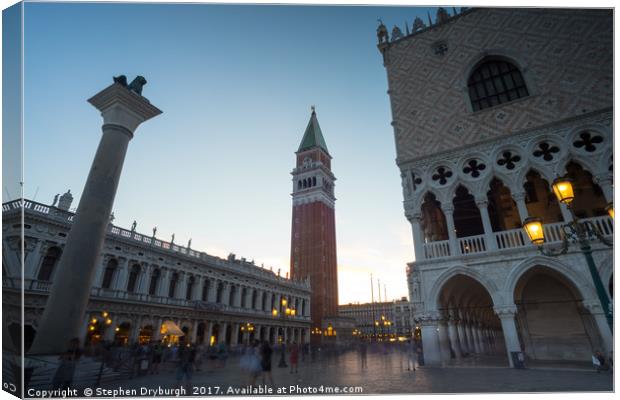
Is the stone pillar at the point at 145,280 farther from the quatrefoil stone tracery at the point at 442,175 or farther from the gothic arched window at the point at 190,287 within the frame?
the quatrefoil stone tracery at the point at 442,175

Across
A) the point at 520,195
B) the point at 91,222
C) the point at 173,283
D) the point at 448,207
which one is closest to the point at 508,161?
the point at 520,195

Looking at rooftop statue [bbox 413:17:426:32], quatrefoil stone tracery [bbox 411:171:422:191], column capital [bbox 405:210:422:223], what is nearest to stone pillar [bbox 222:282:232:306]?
column capital [bbox 405:210:422:223]

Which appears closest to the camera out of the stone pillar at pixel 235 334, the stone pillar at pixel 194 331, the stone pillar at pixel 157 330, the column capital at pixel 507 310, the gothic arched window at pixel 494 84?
the column capital at pixel 507 310

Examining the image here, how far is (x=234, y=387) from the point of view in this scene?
20.4 ft

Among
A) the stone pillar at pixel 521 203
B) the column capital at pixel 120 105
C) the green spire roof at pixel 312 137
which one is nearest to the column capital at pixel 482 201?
the stone pillar at pixel 521 203

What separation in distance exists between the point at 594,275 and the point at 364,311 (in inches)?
2936

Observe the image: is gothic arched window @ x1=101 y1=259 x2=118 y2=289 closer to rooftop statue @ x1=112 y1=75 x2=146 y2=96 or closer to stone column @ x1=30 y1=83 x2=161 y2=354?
stone column @ x1=30 y1=83 x2=161 y2=354

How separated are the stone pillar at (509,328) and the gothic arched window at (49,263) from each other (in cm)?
1874

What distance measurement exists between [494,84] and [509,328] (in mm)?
8527

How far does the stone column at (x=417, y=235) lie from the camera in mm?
11352

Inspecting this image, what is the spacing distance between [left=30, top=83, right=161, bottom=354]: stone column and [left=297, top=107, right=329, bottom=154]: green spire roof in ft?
162

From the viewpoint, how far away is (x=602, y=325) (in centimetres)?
834

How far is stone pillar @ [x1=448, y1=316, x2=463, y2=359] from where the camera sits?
38.0 ft

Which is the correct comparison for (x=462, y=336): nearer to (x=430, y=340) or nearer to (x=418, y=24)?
(x=430, y=340)
